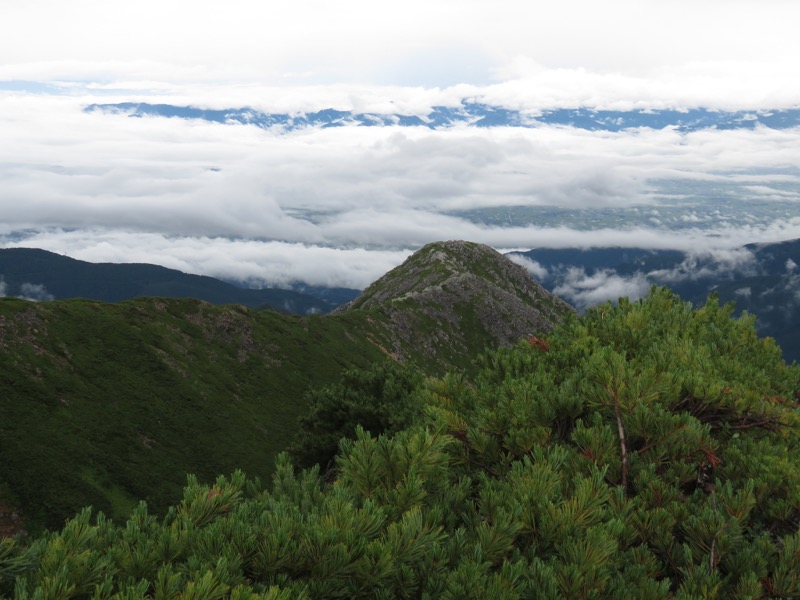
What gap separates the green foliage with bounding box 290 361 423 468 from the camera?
5969 cm

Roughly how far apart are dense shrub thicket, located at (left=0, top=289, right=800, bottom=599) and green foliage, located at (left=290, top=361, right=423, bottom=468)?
153 feet

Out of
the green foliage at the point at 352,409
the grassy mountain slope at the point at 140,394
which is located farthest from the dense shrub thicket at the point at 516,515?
the grassy mountain slope at the point at 140,394

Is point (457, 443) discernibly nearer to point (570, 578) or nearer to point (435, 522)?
point (435, 522)

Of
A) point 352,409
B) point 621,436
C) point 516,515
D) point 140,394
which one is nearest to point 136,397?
point 140,394

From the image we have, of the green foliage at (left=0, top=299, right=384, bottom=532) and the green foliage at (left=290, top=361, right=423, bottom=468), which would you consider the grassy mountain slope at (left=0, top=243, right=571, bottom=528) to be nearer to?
the green foliage at (left=0, top=299, right=384, bottom=532)

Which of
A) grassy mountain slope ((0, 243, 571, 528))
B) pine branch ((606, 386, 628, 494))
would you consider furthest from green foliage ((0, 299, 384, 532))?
pine branch ((606, 386, 628, 494))

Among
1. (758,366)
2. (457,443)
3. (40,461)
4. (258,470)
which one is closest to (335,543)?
(457,443)

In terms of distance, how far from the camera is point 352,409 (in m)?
60.1

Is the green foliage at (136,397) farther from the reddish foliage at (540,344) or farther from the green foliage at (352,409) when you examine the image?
the reddish foliage at (540,344)

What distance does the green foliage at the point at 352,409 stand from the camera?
5969 cm

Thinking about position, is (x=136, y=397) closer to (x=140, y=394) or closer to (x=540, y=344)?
(x=140, y=394)

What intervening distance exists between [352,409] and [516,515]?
174 ft

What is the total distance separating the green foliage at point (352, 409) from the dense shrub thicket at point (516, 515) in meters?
46.7

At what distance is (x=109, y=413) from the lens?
89.8m
